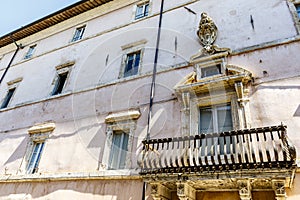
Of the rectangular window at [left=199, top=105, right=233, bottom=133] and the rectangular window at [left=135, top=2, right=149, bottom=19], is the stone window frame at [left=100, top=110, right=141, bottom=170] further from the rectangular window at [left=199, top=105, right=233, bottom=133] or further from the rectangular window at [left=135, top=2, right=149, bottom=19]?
the rectangular window at [left=135, top=2, right=149, bottom=19]

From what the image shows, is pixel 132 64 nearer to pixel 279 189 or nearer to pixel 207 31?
pixel 207 31

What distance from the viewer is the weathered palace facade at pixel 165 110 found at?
5.08 m

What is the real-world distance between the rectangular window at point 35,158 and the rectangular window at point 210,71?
693 centimetres

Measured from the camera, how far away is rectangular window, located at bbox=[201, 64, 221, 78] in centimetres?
710

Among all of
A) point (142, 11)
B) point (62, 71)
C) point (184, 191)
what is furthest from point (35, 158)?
point (142, 11)

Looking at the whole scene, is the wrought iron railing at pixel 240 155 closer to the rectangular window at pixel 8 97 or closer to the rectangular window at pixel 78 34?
the rectangular window at pixel 78 34

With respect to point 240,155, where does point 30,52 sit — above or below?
above

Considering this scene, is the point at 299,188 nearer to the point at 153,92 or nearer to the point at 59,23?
the point at 153,92

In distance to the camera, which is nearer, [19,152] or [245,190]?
[245,190]

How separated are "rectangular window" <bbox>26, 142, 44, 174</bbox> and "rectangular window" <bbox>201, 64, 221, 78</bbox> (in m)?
6.93

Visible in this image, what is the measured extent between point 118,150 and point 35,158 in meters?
3.91

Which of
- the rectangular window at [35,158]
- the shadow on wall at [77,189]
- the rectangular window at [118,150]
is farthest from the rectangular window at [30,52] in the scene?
the rectangular window at [118,150]

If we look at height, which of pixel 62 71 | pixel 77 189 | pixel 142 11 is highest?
pixel 142 11

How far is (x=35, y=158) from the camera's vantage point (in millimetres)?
9031
